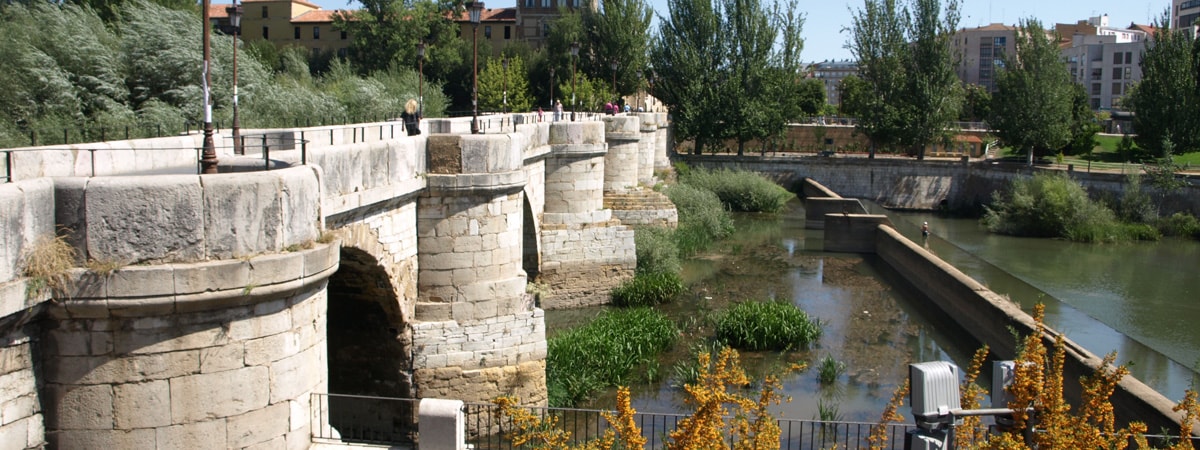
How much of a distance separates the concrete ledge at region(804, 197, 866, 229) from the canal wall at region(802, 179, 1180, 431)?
14.0ft

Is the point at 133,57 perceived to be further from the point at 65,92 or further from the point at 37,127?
the point at 37,127

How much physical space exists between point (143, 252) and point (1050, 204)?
36995 mm

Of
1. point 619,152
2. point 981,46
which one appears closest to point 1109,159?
point 619,152

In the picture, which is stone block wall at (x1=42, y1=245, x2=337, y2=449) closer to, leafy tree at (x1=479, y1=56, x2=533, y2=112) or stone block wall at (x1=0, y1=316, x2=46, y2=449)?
stone block wall at (x1=0, y1=316, x2=46, y2=449)

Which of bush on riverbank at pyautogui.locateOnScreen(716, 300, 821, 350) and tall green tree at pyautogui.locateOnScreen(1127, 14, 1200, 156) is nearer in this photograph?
bush on riverbank at pyautogui.locateOnScreen(716, 300, 821, 350)

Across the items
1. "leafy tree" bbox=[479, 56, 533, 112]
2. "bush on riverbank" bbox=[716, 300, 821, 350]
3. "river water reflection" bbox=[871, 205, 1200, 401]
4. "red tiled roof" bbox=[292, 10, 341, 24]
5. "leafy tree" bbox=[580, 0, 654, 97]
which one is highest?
"red tiled roof" bbox=[292, 10, 341, 24]

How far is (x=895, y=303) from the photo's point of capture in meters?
25.5

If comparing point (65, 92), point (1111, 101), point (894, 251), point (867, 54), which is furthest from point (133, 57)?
point (1111, 101)

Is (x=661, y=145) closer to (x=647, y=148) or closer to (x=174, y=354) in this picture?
(x=647, y=148)

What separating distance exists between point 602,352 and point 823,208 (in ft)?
76.6

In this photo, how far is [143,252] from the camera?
21.9 ft

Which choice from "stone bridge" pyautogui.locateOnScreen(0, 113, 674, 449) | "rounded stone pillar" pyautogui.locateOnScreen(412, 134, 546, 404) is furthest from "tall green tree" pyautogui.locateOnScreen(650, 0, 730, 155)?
"stone bridge" pyautogui.locateOnScreen(0, 113, 674, 449)

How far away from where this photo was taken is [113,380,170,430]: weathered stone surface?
6.83 meters

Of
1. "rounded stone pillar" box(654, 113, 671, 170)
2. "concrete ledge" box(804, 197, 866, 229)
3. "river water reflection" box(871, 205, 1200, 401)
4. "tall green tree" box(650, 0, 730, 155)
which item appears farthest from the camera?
"tall green tree" box(650, 0, 730, 155)
